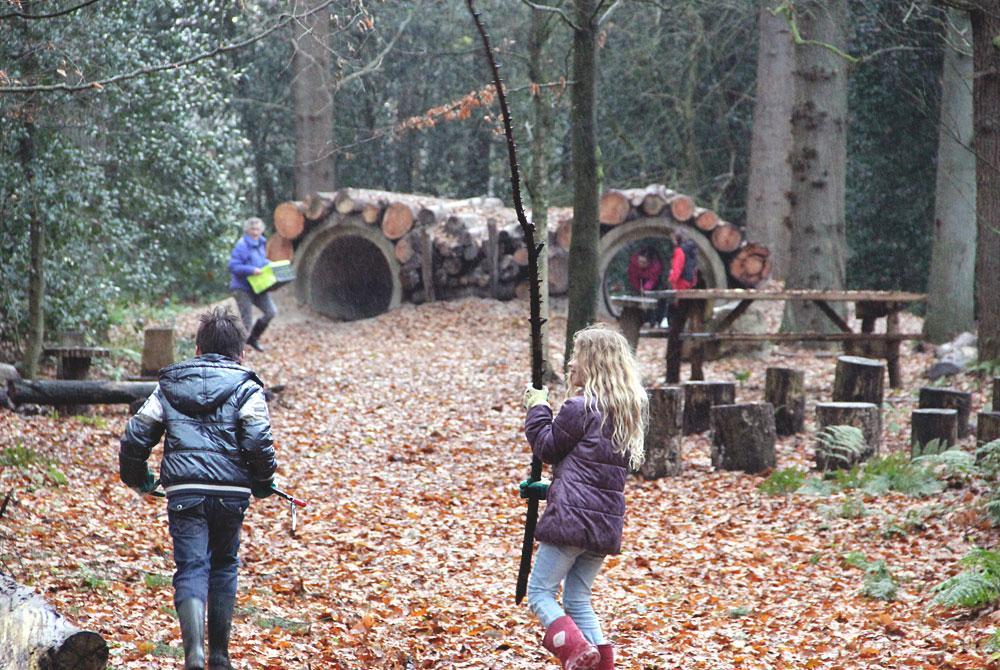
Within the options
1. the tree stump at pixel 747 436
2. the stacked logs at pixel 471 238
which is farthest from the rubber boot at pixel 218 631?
the stacked logs at pixel 471 238

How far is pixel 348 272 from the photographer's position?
71.8 ft

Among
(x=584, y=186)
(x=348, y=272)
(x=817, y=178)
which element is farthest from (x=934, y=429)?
(x=348, y=272)

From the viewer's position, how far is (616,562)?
755 cm

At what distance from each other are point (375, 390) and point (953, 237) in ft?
28.5

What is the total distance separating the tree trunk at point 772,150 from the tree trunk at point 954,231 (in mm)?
5796

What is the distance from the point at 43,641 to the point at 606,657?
225cm

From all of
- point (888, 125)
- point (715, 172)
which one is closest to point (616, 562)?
point (888, 125)

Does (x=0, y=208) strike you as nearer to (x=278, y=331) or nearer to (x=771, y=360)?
(x=278, y=331)

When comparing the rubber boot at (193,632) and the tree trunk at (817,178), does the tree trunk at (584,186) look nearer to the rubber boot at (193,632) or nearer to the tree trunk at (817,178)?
the tree trunk at (817,178)

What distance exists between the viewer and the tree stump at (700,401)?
10863mm

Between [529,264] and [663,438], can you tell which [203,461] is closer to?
[529,264]

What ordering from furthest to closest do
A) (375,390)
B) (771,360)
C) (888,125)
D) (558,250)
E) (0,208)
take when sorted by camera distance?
(888,125)
(558,250)
(771,360)
(375,390)
(0,208)

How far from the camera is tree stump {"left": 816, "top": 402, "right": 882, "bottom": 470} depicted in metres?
9.33

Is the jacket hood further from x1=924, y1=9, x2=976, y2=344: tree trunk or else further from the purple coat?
x1=924, y1=9, x2=976, y2=344: tree trunk
